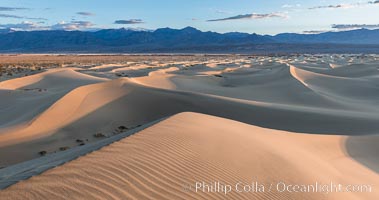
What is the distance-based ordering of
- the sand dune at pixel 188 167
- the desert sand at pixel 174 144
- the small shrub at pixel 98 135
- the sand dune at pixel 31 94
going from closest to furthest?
1. the sand dune at pixel 188 167
2. the desert sand at pixel 174 144
3. the small shrub at pixel 98 135
4. the sand dune at pixel 31 94

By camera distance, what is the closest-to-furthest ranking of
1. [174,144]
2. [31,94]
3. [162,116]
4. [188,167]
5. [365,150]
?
[188,167]
[174,144]
[365,150]
[162,116]
[31,94]

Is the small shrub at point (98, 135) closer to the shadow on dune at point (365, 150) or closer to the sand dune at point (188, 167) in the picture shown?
the sand dune at point (188, 167)

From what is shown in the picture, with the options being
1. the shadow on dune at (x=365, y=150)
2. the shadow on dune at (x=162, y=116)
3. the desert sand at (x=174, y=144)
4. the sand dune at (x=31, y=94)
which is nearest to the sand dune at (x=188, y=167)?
the desert sand at (x=174, y=144)

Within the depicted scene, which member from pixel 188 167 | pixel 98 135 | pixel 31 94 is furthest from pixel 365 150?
pixel 31 94

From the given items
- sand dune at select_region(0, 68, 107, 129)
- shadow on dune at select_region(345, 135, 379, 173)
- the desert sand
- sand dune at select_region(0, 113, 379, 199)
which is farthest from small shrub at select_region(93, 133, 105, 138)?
shadow on dune at select_region(345, 135, 379, 173)

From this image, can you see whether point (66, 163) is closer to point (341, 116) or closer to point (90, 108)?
point (90, 108)

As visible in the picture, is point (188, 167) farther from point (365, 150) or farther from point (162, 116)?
point (162, 116)

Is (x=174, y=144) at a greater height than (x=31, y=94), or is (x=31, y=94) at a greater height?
(x=174, y=144)
